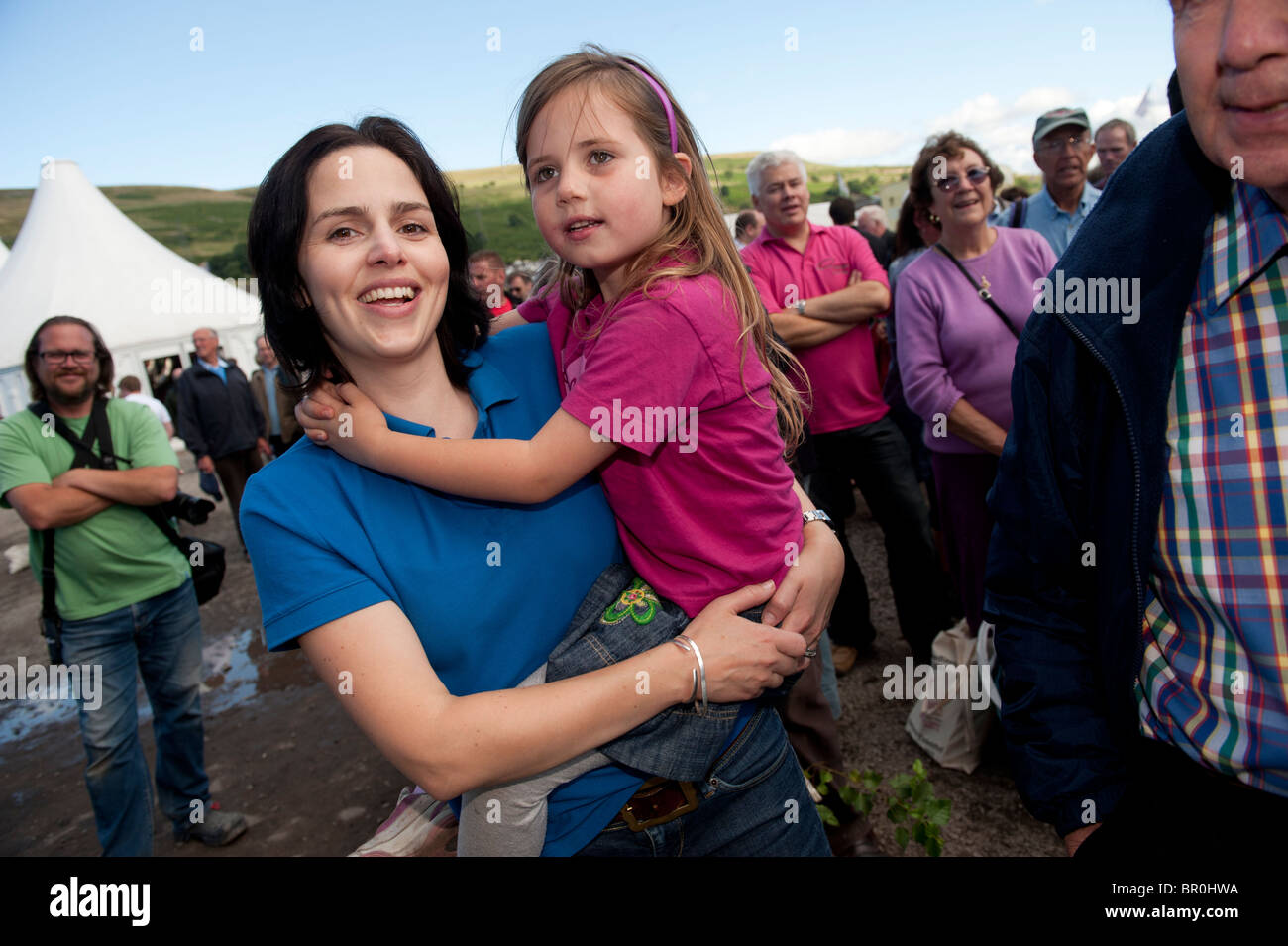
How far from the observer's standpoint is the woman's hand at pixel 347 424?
146cm

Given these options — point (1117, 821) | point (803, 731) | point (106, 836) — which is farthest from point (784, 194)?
Answer: point (106, 836)

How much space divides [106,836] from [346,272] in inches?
141

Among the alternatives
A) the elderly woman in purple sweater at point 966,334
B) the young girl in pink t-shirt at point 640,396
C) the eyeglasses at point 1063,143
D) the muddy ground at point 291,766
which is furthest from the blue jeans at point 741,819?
the eyeglasses at point 1063,143

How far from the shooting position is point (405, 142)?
5.46 feet

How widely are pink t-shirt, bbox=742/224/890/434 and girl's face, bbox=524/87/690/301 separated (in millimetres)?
2735

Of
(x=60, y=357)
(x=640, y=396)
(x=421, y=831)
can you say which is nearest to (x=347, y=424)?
(x=640, y=396)

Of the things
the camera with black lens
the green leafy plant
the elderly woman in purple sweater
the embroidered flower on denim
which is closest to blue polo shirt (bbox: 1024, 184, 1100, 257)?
the elderly woman in purple sweater

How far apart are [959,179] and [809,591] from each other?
2.83 meters

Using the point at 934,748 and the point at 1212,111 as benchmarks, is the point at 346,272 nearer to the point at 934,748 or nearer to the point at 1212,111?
the point at 1212,111

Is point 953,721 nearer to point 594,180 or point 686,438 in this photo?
point 686,438

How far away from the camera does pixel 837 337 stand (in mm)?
4438

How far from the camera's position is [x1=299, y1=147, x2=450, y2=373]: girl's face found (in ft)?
4.94

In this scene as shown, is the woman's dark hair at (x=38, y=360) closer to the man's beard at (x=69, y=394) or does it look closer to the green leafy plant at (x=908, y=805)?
the man's beard at (x=69, y=394)

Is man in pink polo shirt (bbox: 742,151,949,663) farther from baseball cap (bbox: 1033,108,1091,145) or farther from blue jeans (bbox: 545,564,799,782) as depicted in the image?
blue jeans (bbox: 545,564,799,782)
